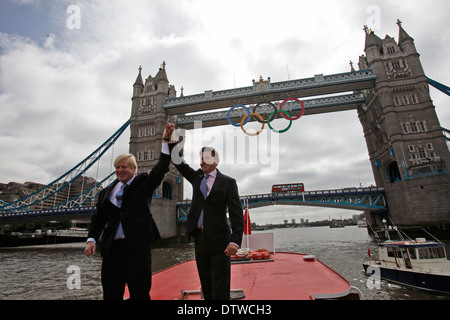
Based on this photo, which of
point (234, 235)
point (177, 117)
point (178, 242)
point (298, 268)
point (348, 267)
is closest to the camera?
point (234, 235)

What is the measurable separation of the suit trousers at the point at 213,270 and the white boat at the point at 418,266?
10.5 metres

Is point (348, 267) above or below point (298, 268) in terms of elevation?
below

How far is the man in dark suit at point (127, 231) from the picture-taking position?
7.75ft

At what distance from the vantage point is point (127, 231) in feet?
8.02

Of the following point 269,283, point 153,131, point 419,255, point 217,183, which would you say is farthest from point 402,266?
point 153,131

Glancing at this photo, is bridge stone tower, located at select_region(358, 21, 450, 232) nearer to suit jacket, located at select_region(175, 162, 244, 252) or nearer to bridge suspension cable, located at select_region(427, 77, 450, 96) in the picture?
bridge suspension cable, located at select_region(427, 77, 450, 96)

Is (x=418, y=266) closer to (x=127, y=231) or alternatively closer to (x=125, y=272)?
(x=125, y=272)

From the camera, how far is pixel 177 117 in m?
41.4

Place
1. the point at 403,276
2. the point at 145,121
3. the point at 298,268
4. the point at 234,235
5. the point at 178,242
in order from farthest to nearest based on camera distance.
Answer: the point at 145,121 → the point at 178,242 → the point at 403,276 → the point at 298,268 → the point at 234,235

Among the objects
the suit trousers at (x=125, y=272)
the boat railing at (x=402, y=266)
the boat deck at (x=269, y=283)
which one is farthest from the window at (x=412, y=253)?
the suit trousers at (x=125, y=272)

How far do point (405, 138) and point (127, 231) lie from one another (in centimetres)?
3545
